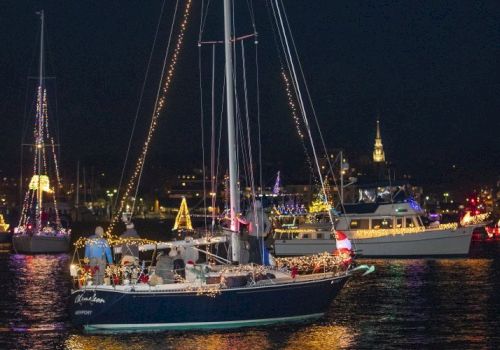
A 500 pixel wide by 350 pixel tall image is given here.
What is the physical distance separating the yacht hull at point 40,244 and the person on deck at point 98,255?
5087 cm

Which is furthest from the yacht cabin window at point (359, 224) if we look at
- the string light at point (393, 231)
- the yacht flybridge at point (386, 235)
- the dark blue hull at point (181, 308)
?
the dark blue hull at point (181, 308)

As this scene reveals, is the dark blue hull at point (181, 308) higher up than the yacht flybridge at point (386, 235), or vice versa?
the yacht flybridge at point (386, 235)

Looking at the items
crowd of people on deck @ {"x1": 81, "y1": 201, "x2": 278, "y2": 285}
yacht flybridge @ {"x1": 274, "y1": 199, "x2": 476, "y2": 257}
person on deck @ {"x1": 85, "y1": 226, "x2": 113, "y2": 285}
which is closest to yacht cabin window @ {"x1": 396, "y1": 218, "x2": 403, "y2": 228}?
yacht flybridge @ {"x1": 274, "y1": 199, "x2": 476, "y2": 257}

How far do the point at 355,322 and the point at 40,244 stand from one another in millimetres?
50731

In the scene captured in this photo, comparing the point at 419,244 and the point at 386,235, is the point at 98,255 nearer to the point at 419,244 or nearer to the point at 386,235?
the point at 419,244

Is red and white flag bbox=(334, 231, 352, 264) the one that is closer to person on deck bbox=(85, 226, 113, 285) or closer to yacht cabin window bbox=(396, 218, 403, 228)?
person on deck bbox=(85, 226, 113, 285)

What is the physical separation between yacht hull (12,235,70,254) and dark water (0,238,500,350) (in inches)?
1032

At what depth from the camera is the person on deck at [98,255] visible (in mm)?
28375

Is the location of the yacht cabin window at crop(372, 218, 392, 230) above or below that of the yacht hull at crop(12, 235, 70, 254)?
above

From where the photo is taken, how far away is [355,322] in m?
31.7

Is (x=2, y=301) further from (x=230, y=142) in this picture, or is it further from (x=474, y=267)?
(x=474, y=267)

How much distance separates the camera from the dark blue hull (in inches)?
1103

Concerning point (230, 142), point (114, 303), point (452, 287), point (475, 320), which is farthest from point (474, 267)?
point (114, 303)

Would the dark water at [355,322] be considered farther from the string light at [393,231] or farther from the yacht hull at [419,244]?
the string light at [393,231]
